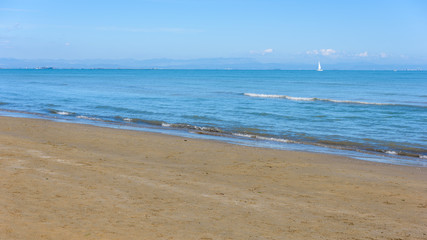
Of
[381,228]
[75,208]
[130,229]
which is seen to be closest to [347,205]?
[381,228]

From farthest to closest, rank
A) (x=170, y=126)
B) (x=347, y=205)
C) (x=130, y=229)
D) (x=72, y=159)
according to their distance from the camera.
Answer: (x=170, y=126) < (x=72, y=159) < (x=347, y=205) < (x=130, y=229)

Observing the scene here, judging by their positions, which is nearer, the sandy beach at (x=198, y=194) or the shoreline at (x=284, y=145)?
the sandy beach at (x=198, y=194)

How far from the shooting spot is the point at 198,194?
8.21 metres

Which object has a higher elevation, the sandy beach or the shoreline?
the sandy beach

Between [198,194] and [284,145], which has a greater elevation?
[198,194]

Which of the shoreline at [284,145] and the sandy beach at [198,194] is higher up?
the sandy beach at [198,194]

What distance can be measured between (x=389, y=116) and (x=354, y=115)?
2.22 meters

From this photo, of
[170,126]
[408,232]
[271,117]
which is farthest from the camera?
[271,117]

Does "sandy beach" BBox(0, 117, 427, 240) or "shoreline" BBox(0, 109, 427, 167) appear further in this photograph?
"shoreline" BBox(0, 109, 427, 167)

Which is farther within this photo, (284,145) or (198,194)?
(284,145)

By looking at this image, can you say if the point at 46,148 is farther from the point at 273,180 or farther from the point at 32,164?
the point at 273,180

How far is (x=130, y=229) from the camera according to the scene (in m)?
6.09

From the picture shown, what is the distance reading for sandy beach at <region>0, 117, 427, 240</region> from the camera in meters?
6.27

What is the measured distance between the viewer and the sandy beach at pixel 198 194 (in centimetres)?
627
